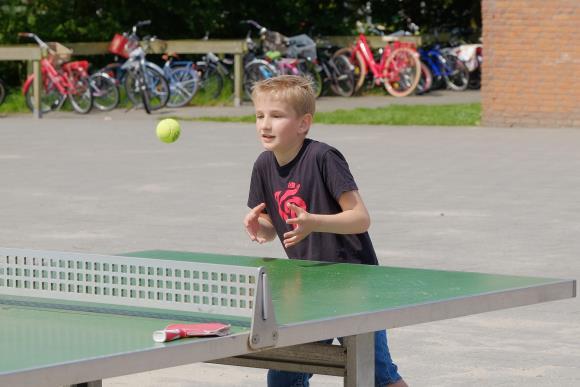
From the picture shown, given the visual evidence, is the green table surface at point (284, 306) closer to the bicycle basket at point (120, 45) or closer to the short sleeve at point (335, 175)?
the short sleeve at point (335, 175)

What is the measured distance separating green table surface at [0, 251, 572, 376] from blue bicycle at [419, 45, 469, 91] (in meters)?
26.1

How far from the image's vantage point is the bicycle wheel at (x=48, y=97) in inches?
1030

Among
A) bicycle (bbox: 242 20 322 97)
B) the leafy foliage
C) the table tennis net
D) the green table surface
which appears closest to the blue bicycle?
bicycle (bbox: 242 20 322 97)

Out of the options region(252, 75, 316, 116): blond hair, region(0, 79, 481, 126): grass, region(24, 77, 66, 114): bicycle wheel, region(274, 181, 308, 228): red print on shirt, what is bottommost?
region(0, 79, 481, 126): grass

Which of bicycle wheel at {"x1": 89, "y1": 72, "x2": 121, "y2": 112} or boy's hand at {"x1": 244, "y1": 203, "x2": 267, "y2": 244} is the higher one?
boy's hand at {"x1": 244, "y1": 203, "x2": 267, "y2": 244}

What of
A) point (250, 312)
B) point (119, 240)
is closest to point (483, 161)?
point (119, 240)

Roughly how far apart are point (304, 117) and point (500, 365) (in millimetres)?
2039

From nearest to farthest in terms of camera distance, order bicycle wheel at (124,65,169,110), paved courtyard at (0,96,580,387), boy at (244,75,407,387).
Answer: boy at (244,75,407,387)
paved courtyard at (0,96,580,387)
bicycle wheel at (124,65,169,110)

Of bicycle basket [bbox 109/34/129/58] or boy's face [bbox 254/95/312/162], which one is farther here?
bicycle basket [bbox 109/34/129/58]

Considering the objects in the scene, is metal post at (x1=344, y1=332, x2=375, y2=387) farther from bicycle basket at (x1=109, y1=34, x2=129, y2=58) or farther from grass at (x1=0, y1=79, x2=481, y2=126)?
bicycle basket at (x1=109, y1=34, x2=129, y2=58)

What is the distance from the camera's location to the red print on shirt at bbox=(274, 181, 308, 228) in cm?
527

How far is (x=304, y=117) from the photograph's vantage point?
5.23m

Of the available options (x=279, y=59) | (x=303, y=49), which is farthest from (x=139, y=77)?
(x=303, y=49)

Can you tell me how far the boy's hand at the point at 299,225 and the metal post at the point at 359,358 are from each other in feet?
2.06
